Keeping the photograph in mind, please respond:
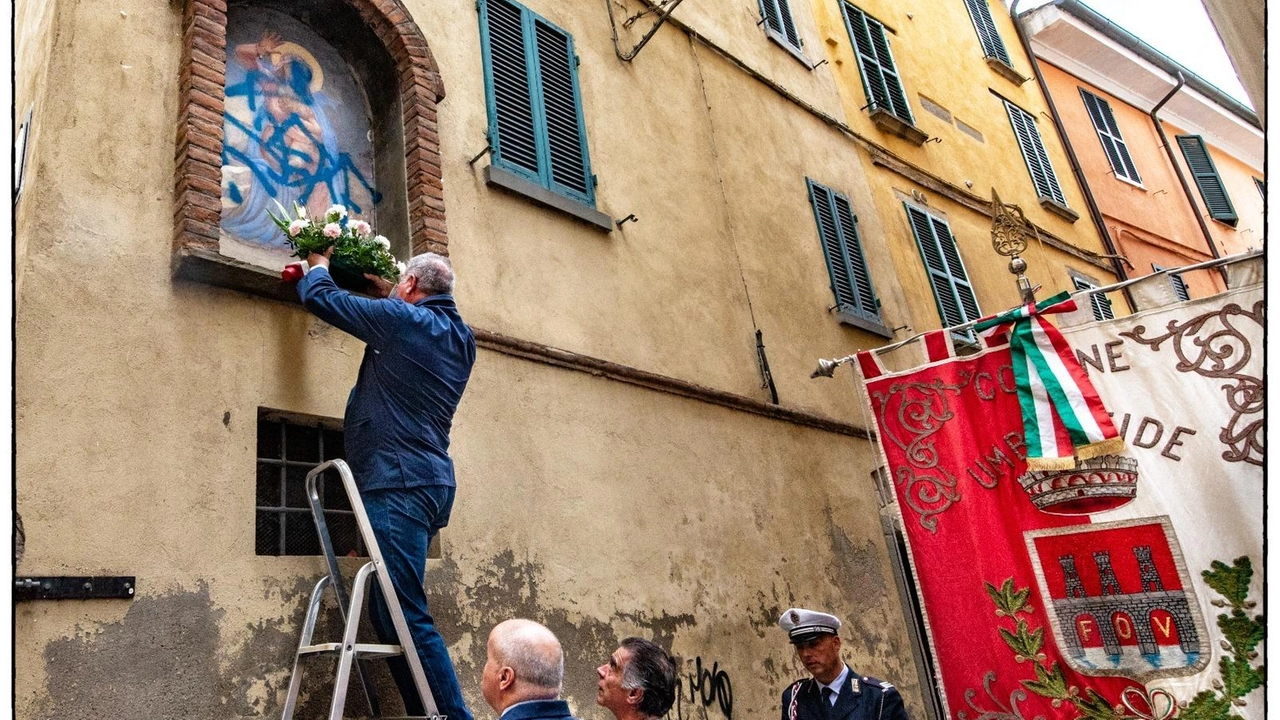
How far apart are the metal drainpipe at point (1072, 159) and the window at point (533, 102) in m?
8.75

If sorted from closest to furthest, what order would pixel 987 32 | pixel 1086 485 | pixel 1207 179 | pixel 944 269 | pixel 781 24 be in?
pixel 1086 485
pixel 781 24
pixel 944 269
pixel 987 32
pixel 1207 179

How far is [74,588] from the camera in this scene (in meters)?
3.35

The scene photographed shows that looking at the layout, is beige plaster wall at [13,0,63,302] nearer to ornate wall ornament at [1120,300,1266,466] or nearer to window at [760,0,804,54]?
ornate wall ornament at [1120,300,1266,466]

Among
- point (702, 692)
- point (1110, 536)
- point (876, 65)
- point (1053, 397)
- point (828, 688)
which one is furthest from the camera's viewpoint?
point (876, 65)

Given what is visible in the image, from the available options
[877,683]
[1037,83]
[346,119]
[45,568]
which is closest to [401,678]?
[45,568]

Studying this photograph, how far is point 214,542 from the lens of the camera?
3.79 m

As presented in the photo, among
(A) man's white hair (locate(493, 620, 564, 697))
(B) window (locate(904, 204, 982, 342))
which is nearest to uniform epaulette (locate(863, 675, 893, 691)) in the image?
(A) man's white hair (locate(493, 620, 564, 697))

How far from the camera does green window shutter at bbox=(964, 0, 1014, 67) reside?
44.2ft

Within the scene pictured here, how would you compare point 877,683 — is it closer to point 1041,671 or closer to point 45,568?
point 1041,671

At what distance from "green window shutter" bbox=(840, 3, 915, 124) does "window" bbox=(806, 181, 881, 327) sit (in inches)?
80.1

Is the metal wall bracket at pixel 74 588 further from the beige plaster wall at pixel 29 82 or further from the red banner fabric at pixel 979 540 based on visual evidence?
the red banner fabric at pixel 979 540

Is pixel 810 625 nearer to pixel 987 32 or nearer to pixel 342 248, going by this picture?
pixel 342 248

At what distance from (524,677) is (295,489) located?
1.69 meters

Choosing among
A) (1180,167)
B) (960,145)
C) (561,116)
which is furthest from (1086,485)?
(1180,167)
